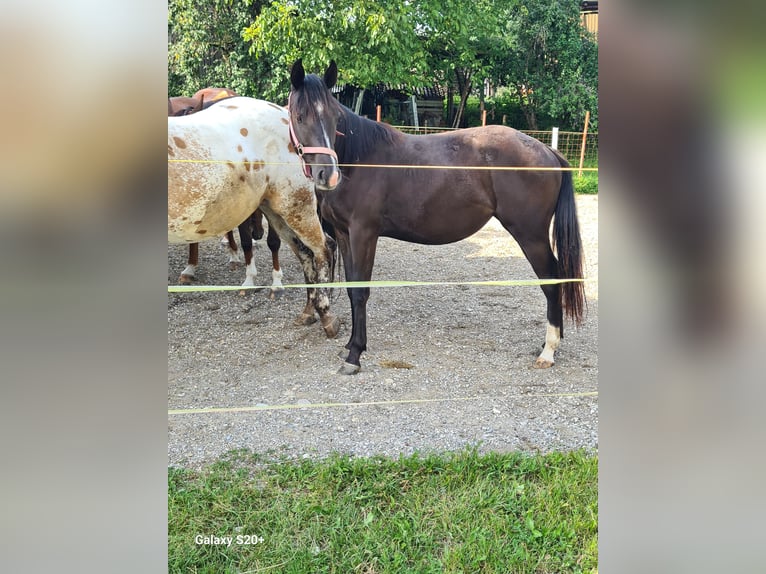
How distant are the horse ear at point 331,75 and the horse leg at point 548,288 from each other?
4.95 feet

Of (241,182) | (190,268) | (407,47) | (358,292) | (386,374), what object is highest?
(407,47)

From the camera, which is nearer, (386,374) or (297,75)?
(297,75)

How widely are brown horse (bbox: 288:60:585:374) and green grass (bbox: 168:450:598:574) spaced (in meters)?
1.17

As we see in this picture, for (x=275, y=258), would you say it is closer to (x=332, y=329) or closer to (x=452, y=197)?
(x=332, y=329)

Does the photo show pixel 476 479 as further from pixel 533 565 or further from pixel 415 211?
pixel 415 211

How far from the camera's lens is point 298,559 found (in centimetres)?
208

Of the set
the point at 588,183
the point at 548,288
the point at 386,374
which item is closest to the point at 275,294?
the point at 386,374

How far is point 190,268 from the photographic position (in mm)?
5352

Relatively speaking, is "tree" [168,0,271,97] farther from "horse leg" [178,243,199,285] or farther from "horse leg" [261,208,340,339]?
"horse leg" [178,243,199,285]

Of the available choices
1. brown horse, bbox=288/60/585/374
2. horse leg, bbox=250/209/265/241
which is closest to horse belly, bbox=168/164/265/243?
brown horse, bbox=288/60/585/374

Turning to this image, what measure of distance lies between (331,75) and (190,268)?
9.39ft

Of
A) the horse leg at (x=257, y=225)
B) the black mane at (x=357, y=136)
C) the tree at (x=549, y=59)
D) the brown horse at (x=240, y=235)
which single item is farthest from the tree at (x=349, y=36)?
the horse leg at (x=257, y=225)

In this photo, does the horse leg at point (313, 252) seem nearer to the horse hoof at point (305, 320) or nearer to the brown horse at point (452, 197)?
the horse hoof at point (305, 320)

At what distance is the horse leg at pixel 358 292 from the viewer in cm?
365
